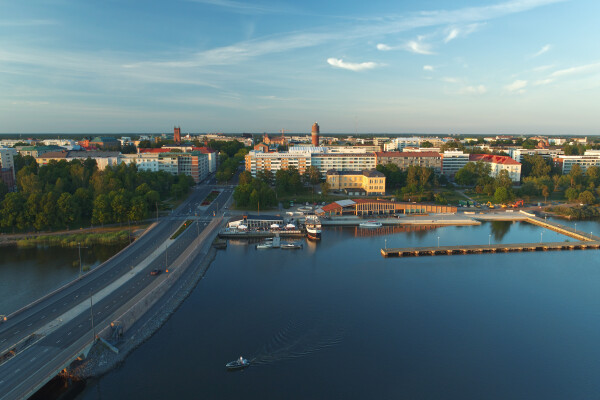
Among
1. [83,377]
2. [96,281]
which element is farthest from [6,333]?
[96,281]

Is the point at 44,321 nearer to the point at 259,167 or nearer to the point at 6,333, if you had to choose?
the point at 6,333

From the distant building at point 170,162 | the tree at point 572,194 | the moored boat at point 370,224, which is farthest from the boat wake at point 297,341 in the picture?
the distant building at point 170,162

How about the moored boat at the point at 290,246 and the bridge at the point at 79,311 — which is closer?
the bridge at the point at 79,311

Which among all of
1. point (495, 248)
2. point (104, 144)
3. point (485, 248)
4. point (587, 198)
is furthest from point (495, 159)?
point (104, 144)

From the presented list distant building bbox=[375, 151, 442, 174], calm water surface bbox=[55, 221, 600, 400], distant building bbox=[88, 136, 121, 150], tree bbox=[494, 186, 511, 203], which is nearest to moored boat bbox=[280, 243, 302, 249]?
calm water surface bbox=[55, 221, 600, 400]

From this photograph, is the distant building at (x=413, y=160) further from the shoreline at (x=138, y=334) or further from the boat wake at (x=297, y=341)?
the boat wake at (x=297, y=341)

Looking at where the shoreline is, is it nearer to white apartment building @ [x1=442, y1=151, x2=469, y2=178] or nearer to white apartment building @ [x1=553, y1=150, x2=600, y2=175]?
white apartment building @ [x1=442, y1=151, x2=469, y2=178]
